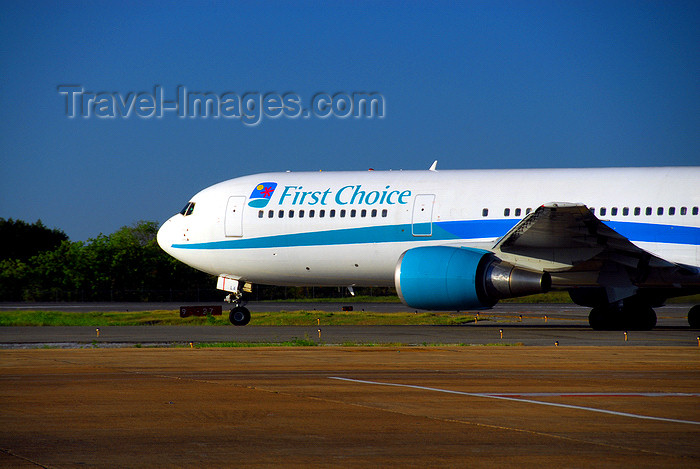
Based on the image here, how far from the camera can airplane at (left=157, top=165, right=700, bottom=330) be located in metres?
21.2

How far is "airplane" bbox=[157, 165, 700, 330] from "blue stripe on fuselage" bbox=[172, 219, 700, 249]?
0.03 meters

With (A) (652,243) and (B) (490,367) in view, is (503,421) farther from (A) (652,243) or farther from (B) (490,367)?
(A) (652,243)

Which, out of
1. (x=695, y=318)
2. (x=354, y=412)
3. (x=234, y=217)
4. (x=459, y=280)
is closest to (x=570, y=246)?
(x=459, y=280)

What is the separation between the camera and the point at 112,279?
66.9 m

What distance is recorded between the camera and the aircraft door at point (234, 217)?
26219 millimetres

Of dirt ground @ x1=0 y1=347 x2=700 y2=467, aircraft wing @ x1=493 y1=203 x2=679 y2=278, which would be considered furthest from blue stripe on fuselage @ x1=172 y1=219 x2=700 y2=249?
dirt ground @ x1=0 y1=347 x2=700 y2=467

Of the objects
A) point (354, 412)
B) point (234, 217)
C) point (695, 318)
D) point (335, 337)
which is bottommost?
point (354, 412)

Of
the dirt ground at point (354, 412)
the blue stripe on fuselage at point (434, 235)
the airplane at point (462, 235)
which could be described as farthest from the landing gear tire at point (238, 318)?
the dirt ground at point (354, 412)

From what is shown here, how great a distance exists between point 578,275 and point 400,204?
4.95 m

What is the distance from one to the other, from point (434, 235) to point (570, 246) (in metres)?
3.65

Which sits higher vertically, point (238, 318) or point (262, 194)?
point (262, 194)

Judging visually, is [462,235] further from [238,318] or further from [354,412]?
[354,412]

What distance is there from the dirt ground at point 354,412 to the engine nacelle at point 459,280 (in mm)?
6919

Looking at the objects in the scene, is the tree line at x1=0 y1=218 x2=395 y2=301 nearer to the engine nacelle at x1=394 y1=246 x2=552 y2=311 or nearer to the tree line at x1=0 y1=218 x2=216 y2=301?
the tree line at x1=0 y1=218 x2=216 y2=301
